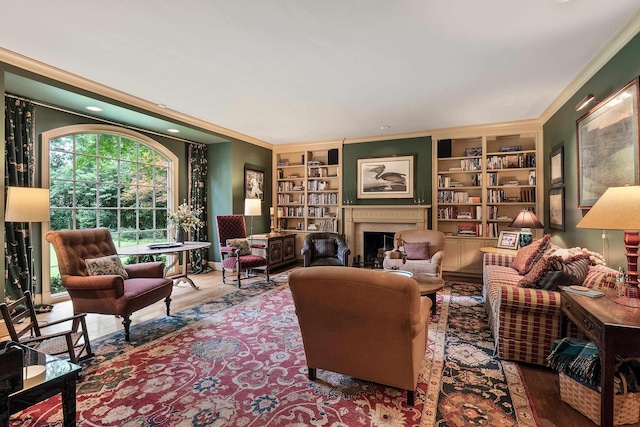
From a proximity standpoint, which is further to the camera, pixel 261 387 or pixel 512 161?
pixel 512 161

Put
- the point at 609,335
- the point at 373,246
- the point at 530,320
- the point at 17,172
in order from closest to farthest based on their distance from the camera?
the point at 609,335 → the point at 530,320 → the point at 17,172 → the point at 373,246

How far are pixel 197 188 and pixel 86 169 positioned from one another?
1844mm

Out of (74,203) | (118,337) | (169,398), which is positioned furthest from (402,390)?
(74,203)

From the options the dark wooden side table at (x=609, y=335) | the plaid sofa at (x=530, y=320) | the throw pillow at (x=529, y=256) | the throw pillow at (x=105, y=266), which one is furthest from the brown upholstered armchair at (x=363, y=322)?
the throw pillow at (x=105, y=266)

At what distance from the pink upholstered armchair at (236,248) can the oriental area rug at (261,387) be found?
178 centimetres

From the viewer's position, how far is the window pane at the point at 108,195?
185 inches

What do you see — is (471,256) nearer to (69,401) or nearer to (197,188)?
(197,188)

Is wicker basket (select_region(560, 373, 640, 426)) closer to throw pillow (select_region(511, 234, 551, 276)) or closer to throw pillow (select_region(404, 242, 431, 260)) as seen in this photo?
throw pillow (select_region(511, 234, 551, 276))

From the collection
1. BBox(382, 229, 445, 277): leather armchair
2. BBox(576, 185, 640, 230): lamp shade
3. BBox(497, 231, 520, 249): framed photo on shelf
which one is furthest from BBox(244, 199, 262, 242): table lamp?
BBox(576, 185, 640, 230): lamp shade

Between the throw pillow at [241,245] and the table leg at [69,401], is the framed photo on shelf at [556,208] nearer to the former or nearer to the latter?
the throw pillow at [241,245]

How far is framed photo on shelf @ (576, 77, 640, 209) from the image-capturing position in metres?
2.47

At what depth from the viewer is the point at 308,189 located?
22.7 ft

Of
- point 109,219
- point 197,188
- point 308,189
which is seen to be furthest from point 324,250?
point 109,219

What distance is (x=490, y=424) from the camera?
5.90 feet
